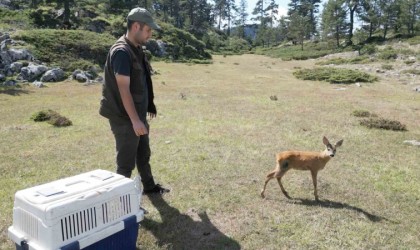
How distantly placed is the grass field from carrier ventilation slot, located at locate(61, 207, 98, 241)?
1521mm

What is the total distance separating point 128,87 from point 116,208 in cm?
169

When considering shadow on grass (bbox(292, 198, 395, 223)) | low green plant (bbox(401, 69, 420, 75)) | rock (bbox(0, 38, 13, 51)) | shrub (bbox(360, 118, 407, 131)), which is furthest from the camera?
low green plant (bbox(401, 69, 420, 75))

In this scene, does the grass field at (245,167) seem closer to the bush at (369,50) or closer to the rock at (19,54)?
the rock at (19,54)

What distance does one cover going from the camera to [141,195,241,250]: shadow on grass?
16.7 feet

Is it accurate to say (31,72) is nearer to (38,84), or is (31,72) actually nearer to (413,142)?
(38,84)

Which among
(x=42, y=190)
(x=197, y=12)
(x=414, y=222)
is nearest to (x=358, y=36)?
(x=197, y=12)

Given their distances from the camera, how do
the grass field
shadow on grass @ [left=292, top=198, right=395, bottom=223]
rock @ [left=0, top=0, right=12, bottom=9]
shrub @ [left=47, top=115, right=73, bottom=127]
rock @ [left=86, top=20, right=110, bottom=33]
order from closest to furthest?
the grass field, shadow on grass @ [left=292, top=198, right=395, bottom=223], shrub @ [left=47, top=115, right=73, bottom=127], rock @ [left=86, top=20, right=110, bottom=33], rock @ [left=0, top=0, right=12, bottom=9]

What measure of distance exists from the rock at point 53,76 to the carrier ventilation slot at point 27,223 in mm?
22610

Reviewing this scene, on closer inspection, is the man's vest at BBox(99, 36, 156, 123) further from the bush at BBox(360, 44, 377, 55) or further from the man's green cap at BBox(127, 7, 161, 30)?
the bush at BBox(360, 44, 377, 55)

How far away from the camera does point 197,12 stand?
88188mm

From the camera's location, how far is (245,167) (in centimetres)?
845

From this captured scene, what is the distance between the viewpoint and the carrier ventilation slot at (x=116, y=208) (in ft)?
12.4

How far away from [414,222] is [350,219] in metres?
1.06

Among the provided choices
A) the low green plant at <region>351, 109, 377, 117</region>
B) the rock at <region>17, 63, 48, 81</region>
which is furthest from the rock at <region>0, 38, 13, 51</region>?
the low green plant at <region>351, 109, 377, 117</region>
